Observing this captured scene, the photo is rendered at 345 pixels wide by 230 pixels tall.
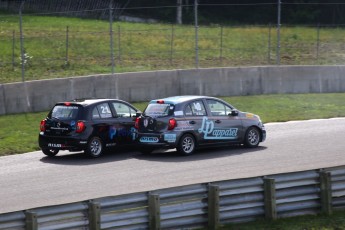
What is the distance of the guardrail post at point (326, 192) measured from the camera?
13359 mm

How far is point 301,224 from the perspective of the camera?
12.9 m

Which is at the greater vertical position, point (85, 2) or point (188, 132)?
point (85, 2)

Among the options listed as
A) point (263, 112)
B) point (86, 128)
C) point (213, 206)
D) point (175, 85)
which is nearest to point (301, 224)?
point (213, 206)

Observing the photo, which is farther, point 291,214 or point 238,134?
point 238,134

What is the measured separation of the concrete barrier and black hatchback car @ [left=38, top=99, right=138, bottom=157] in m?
5.59

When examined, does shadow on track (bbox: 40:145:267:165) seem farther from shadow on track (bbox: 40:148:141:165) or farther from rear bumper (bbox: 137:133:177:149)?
rear bumper (bbox: 137:133:177:149)

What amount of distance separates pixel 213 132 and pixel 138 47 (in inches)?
563

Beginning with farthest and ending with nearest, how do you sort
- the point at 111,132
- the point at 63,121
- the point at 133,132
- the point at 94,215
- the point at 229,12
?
the point at 229,12 → the point at 133,132 → the point at 111,132 → the point at 63,121 → the point at 94,215

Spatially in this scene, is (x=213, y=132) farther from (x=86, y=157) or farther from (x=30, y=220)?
(x=30, y=220)

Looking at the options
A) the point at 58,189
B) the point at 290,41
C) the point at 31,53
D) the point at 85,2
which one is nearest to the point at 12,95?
the point at 31,53

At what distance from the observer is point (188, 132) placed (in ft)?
65.1

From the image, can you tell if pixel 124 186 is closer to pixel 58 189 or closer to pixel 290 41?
pixel 58 189

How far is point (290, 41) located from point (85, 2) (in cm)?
957

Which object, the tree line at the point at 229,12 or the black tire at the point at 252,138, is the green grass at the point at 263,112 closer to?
the black tire at the point at 252,138
